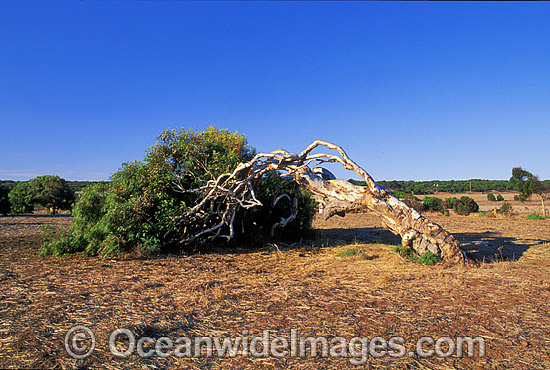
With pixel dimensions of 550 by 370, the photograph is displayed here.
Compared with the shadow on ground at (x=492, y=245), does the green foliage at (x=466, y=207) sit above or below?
above

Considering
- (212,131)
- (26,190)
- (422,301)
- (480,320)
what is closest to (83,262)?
(212,131)

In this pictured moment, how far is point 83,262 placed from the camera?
8.16 metres

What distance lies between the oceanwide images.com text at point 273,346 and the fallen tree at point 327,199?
4.27 metres

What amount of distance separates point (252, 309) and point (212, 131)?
7753 millimetres

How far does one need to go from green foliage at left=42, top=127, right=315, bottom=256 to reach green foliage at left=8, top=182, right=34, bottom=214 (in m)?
22.5

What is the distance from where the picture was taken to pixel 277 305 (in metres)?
4.79

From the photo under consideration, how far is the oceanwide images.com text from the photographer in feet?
10.8

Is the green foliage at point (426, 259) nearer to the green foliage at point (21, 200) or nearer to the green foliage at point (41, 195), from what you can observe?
the green foliage at point (41, 195)

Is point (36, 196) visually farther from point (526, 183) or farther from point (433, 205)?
point (526, 183)

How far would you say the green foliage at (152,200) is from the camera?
8594 mm

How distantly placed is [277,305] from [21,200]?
99.0 ft

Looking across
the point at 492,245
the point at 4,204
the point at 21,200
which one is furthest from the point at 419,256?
the point at 4,204

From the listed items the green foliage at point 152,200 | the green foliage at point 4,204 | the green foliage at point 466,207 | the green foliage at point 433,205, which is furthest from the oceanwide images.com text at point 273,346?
the green foliage at point 4,204

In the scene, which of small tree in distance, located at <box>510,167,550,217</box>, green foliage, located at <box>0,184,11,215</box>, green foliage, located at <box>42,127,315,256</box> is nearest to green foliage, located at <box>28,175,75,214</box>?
green foliage, located at <box>0,184,11,215</box>
